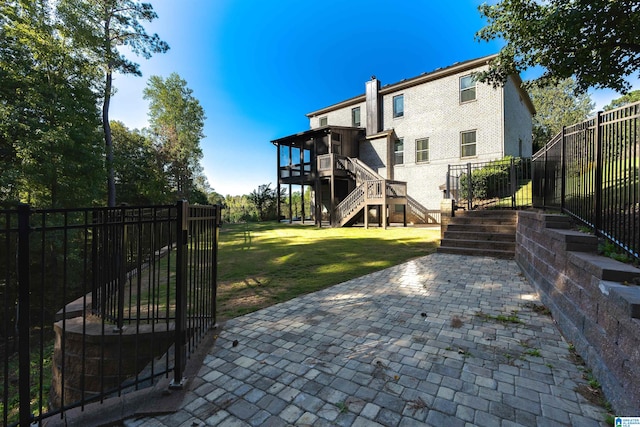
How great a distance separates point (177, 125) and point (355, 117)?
20.2 m

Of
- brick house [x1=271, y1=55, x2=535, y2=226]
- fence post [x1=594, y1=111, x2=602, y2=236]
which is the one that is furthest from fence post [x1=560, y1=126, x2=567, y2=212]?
brick house [x1=271, y1=55, x2=535, y2=226]

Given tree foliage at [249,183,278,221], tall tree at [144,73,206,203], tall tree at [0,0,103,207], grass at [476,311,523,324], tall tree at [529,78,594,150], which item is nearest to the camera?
grass at [476,311,523,324]

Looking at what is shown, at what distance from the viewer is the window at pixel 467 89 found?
Answer: 50.6 feet

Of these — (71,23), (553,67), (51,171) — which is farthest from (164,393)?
(71,23)

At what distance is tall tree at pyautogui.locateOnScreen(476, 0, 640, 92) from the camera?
6129 millimetres

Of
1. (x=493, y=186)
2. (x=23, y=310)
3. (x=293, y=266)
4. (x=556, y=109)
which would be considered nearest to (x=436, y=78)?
(x=493, y=186)

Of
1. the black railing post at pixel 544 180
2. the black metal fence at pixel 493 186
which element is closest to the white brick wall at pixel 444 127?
the black metal fence at pixel 493 186

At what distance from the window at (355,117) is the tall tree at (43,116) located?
16181mm

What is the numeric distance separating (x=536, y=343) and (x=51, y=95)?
1869cm

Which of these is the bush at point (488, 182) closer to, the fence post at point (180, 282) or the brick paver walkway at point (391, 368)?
the brick paver walkway at point (391, 368)

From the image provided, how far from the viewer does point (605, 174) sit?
3.24 m

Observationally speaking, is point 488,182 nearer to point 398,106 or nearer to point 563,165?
point 563,165

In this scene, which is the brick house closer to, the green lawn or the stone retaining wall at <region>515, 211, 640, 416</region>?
the green lawn

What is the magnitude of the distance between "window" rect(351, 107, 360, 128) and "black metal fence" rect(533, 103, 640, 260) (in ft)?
55.4
